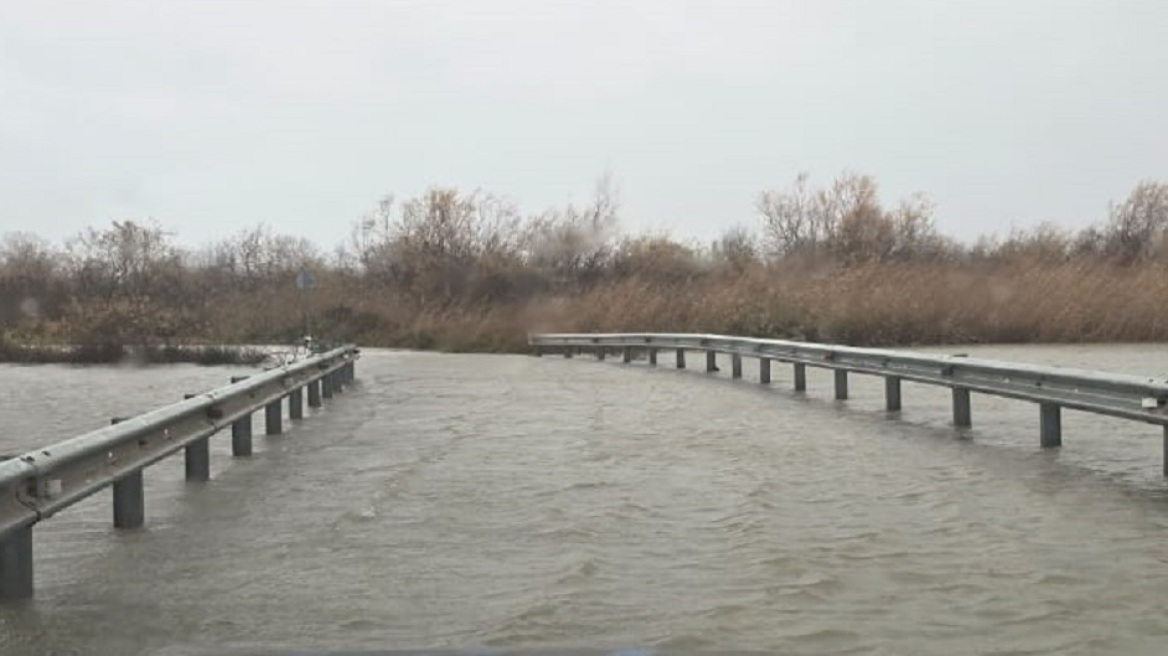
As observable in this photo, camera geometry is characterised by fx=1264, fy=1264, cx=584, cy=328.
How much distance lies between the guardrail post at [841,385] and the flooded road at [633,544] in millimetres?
3342

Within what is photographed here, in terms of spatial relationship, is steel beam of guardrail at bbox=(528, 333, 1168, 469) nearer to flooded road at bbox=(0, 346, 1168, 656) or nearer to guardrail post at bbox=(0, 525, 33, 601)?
flooded road at bbox=(0, 346, 1168, 656)

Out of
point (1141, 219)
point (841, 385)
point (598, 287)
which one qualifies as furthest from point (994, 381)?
point (1141, 219)

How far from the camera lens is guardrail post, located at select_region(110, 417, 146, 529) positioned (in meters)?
8.84

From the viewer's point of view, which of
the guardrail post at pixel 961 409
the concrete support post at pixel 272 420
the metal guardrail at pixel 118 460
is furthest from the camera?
the concrete support post at pixel 272 420

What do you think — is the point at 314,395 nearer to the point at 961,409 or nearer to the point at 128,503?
the point at 961,409

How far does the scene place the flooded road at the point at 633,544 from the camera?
19.4ft

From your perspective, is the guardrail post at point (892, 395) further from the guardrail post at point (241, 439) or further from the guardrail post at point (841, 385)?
the guardrail post at point (241, 439)

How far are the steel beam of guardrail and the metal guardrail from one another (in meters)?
7.67

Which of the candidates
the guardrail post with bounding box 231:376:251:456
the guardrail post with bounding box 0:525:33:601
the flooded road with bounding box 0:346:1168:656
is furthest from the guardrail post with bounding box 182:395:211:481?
the guardrail post with bounding box 0:525:33:601

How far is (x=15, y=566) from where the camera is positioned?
6.63m

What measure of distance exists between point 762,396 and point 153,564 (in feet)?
45.3

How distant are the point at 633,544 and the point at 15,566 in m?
3.57

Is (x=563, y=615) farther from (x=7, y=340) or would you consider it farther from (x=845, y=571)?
(x=7, y=340)

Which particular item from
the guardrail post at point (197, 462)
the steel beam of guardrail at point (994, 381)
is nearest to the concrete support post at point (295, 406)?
the guardrail post at point (197, 462)
